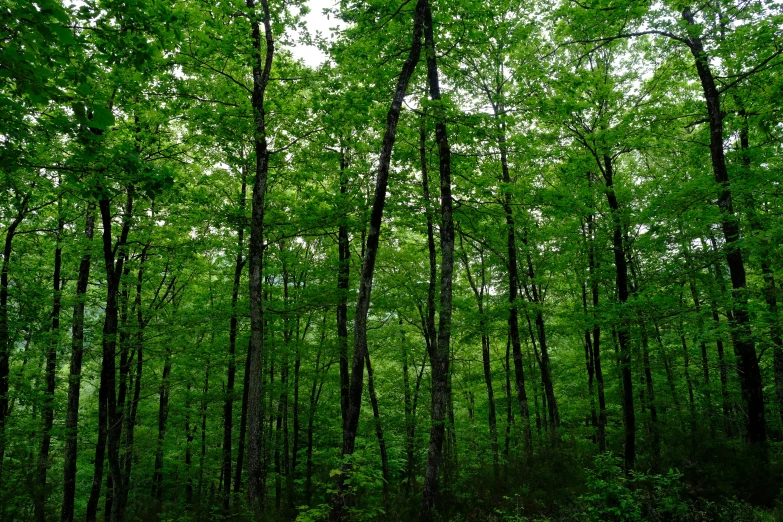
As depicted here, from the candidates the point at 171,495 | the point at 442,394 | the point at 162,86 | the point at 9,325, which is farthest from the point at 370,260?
the point at 171,495

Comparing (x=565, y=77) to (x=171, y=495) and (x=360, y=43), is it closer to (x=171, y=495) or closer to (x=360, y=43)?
(x=360, y=43)

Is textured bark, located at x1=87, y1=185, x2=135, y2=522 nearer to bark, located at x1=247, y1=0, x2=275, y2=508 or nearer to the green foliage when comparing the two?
bark, located at x1=247, y1=0, x2=275, y2=508

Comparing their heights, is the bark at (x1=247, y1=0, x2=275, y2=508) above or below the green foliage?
above

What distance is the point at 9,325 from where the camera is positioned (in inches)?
370

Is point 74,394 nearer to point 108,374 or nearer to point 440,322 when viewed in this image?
point 108,374

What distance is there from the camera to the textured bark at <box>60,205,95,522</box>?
1125 centimetres

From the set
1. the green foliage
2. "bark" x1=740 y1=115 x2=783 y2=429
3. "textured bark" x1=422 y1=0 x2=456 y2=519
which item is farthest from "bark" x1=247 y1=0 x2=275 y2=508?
"bark" x1=740 y1=115 x2=783 y2=429

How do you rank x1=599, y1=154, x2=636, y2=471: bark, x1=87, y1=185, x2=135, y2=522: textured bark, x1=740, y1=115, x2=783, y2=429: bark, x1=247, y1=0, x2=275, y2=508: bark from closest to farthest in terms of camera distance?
x1=740, y1=115, x2=783, y2=429: bark → x1=247, y1=0, x2=275, y2=508: bark → x1=87, y1=185, x2=135, y2=522: textured bark → x1=599, y1=154, x2=636, y2=471: bark

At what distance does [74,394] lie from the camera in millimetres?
12375

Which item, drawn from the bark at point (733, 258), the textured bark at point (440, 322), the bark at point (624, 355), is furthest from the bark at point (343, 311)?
the bark at point (733, 258)

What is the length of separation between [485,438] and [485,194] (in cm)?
1067

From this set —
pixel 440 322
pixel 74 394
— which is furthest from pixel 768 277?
pixel 74 394

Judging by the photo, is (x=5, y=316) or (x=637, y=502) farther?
(x=5, y=316)

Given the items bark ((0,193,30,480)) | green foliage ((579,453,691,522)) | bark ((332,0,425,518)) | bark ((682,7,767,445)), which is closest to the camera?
green foliage ((579,453,691,522))
